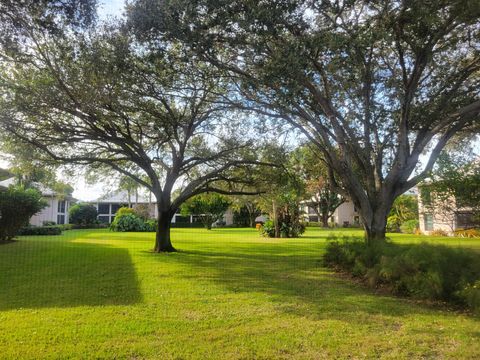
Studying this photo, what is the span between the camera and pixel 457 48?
41.3ft

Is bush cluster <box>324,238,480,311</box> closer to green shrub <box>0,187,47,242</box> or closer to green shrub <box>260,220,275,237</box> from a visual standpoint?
green shrub <box>0,187,47,242</box>

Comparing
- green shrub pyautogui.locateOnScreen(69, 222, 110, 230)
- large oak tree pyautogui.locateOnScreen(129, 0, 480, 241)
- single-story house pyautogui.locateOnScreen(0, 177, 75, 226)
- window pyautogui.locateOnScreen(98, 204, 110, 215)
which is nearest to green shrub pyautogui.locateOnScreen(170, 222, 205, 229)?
green shrub pyautogui.locateOnScreen(69, 222, 110, 230)

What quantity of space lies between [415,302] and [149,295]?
534 centimetres

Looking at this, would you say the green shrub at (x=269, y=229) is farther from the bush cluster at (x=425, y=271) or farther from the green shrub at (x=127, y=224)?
the bush cluster at (x=425, y=271)

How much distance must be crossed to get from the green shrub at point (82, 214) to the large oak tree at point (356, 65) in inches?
1570

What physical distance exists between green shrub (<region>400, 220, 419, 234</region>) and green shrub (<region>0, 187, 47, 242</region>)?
2974 centimetres

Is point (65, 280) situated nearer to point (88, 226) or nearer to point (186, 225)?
point (88, 226)

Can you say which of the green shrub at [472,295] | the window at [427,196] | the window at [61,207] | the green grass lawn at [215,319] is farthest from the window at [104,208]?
the green shrub at [472,295]

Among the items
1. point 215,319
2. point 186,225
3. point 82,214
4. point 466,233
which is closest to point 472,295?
point 215,319

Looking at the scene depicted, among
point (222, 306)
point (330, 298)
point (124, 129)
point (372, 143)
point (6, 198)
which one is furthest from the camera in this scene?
point (6, 198)

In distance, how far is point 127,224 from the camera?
39000mm

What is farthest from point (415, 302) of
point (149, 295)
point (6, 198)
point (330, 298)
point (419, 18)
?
point (6, 198)

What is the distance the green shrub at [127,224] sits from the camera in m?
38.9

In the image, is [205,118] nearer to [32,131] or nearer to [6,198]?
[32,131]
